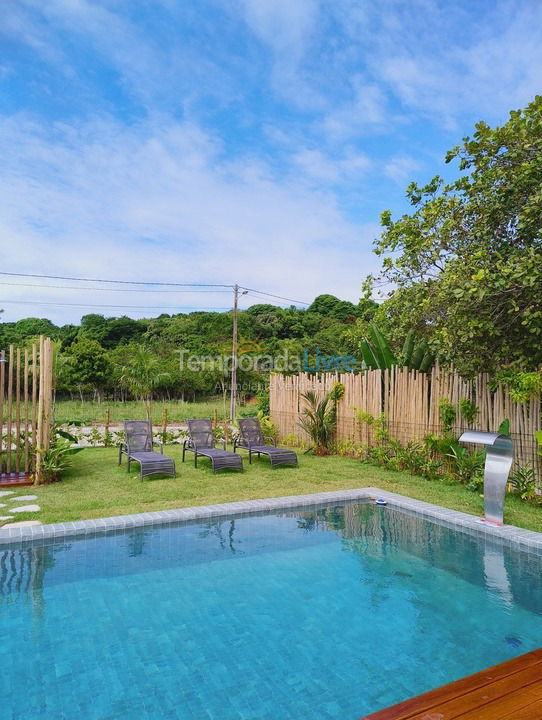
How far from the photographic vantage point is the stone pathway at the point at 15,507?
18.9 ft

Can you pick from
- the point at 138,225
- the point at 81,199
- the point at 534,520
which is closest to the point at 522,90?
the point at 534,520

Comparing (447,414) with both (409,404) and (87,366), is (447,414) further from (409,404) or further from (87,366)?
(87,366)

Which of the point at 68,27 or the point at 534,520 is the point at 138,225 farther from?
the point at 534,520

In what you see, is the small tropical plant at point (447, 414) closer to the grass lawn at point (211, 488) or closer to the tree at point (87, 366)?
the grass lawn at point (211, 488)

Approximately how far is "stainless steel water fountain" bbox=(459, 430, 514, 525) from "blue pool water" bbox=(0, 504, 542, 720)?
52cm

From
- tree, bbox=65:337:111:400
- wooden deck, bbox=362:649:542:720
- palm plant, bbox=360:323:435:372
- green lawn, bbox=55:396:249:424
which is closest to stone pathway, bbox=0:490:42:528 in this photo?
wooden deck, bbox=362:649:542:720

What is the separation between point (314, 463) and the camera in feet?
34.4

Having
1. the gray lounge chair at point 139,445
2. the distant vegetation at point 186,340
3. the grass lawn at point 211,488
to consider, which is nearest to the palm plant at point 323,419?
the grass lawn at point 211,488

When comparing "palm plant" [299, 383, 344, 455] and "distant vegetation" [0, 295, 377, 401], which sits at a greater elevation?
"distant vegetation" [0, 295, 377, 401]

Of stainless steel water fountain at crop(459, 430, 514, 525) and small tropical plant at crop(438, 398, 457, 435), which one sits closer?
stainless steel water fountain at crop(459, 430, 514, 525)

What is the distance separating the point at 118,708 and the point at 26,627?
132 cm

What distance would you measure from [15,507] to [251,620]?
13.4 ft

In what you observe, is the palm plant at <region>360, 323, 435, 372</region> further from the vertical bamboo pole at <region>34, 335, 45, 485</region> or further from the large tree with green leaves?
the vertical bamboo pole at <region>34, 335, 45, 485</region>

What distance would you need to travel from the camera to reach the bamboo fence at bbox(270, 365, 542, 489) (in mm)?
7547
